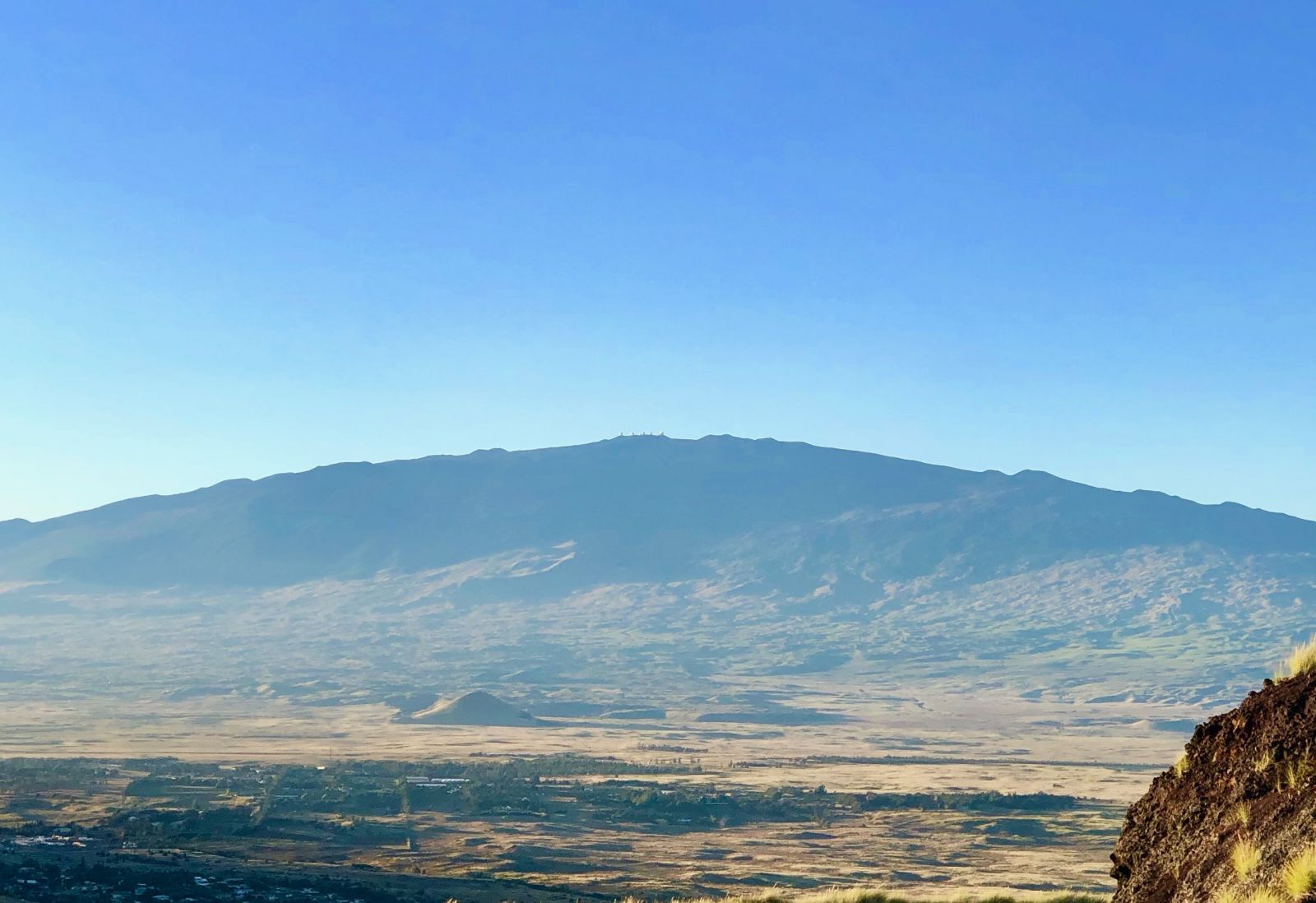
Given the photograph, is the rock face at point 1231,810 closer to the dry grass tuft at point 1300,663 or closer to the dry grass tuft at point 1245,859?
the dry grass tuft at point 1245,859

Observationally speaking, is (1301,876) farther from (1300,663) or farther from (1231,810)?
(1300,663)

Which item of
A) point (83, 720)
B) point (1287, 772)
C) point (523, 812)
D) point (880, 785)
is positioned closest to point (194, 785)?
point (523, 812)

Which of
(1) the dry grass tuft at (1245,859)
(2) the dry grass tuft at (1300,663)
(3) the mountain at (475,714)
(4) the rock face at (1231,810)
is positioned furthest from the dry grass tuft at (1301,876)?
(3) the mountain at (475,714)

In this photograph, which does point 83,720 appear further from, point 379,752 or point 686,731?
point 686,731

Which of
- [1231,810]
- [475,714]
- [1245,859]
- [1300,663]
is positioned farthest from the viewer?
[475,714]

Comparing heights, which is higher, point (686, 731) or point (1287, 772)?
point (1287, 772)

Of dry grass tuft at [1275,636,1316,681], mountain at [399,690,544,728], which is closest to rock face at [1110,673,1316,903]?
dry grass tuft at [1275,636,1316,681]

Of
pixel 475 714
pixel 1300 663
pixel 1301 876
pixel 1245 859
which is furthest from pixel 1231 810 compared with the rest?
pixel 475 714
